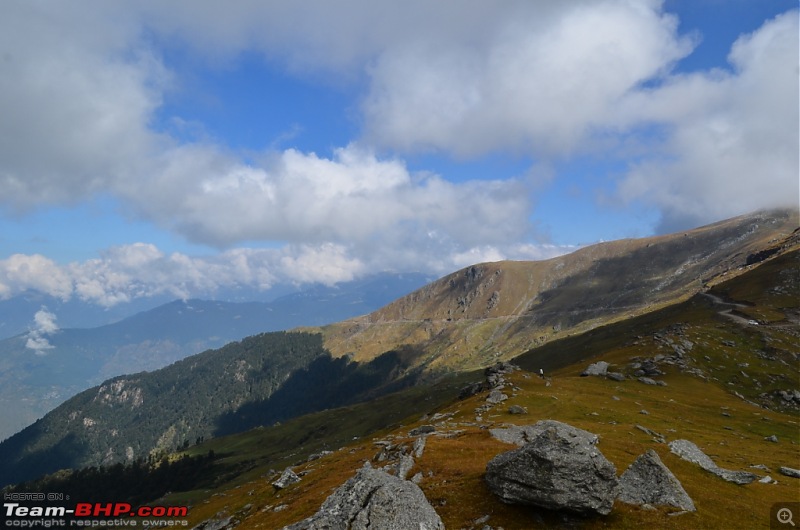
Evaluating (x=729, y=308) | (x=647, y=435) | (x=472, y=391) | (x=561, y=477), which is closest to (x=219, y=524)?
(x=561, y=477)

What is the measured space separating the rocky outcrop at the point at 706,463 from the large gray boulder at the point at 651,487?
1227 centimetres

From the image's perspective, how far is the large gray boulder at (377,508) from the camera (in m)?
26.8

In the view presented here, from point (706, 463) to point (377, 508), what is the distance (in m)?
36.5

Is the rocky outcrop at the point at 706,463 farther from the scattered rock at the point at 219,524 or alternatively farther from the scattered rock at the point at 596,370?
the scattered rock at the point at 219,524

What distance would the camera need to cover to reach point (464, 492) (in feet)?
111

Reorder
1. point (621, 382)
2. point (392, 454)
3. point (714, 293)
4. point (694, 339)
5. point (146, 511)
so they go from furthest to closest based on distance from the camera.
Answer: point (714, 293), point (146, 511), point (694, 339), point (621, 382), point (392, 454)

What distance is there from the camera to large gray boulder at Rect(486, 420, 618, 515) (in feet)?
91.9

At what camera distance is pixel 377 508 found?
2752 centimetres

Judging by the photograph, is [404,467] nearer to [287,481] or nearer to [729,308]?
[287,481]

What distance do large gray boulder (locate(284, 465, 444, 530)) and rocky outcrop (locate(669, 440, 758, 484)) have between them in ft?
102

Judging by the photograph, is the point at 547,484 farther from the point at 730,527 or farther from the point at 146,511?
the point at 146,511

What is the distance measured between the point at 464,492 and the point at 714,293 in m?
201

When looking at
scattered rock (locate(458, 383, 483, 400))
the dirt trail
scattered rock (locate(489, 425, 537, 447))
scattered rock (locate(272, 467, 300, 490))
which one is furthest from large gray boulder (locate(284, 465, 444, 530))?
the dirt trail

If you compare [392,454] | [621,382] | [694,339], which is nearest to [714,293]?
[694,339]
